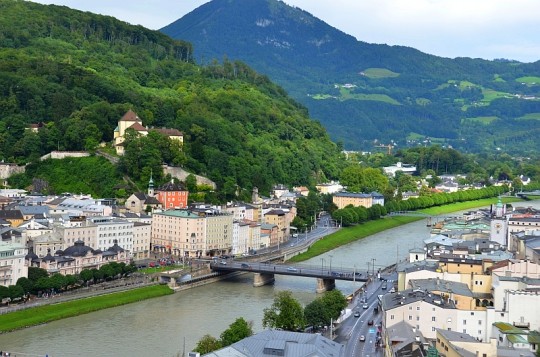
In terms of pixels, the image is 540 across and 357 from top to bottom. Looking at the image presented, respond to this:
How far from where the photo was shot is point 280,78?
19850cm

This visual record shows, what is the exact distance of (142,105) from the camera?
207 ft

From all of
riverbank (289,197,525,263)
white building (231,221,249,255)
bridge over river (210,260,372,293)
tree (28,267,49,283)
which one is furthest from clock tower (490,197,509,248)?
tree (28,267,49,283)

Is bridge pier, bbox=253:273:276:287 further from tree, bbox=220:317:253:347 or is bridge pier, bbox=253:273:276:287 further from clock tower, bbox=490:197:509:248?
tree, bbox=220:317:253:347

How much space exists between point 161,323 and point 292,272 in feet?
29.8

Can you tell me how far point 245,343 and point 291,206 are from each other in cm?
3584

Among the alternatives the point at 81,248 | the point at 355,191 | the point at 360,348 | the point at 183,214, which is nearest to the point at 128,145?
the point at 183,214

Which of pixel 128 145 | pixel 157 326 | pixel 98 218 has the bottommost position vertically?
pixel 157 326

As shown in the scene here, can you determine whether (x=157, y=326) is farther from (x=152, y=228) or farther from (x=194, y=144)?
(x=194, y=144)

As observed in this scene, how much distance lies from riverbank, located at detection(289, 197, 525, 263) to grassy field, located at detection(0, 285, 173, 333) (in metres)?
12.3

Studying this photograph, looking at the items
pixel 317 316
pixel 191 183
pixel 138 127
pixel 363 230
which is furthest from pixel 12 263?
pixel 363 230

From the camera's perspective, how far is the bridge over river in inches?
1478

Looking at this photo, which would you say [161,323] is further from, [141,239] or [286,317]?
[141,239]

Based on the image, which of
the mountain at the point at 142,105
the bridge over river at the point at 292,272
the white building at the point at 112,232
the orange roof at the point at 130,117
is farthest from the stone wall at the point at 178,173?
the bridge over river at the point at 292,272

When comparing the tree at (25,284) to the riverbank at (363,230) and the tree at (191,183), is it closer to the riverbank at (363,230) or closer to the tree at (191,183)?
the riverbank at (363,230)
